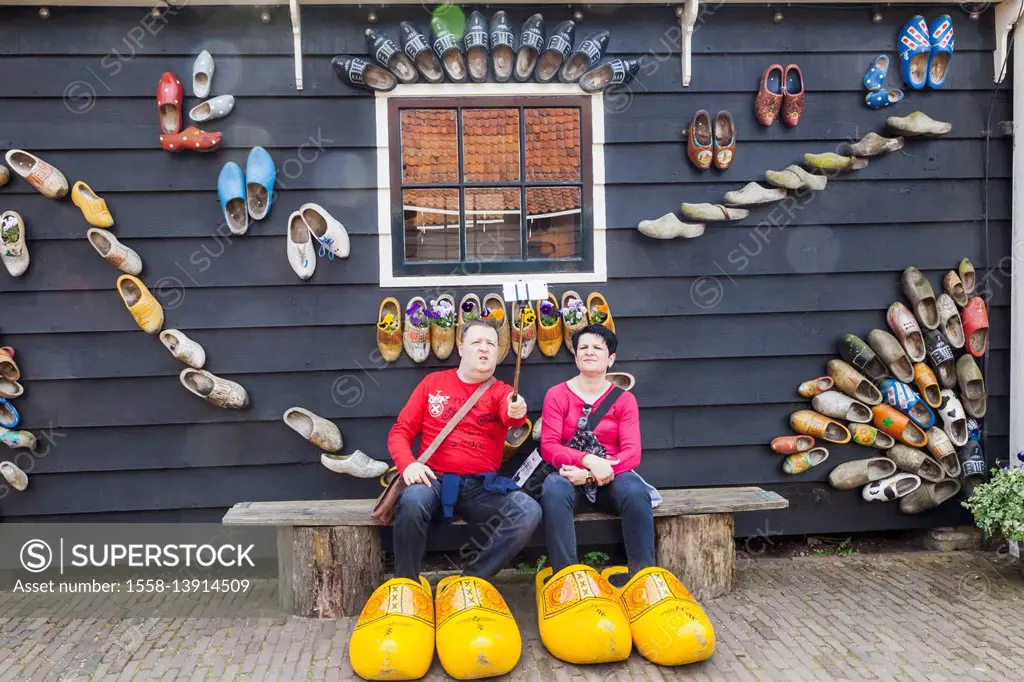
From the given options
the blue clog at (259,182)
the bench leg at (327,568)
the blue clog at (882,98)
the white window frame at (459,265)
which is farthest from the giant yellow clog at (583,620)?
the blue clog at (882,98)

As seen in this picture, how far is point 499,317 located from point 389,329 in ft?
1.61

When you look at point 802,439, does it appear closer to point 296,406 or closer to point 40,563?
point 296,406

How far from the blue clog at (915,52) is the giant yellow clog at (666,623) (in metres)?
2.59

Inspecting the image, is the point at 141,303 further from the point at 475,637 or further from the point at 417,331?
the point at 475,637

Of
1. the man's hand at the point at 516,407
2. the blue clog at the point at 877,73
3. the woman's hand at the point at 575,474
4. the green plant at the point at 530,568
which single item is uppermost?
the blue clog at the point at 877,73

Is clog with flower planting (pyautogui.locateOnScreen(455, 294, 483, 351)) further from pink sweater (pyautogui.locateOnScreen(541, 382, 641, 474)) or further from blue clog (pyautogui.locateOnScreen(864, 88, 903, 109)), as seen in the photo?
blue clog (pyautogui.locateOnScreen(864, 88, 903, 109))

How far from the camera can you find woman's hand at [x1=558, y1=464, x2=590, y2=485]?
310 cm

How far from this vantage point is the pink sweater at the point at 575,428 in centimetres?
321

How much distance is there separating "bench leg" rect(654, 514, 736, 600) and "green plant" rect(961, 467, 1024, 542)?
1124 millimetres

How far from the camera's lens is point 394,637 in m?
2.59

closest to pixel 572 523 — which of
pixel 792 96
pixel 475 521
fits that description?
pixel 475 521

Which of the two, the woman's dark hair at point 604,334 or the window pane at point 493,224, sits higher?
the window pane at point 493,224

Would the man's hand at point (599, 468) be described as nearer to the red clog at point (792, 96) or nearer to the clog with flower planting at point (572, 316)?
the clog with flower planting at point (572, 316)

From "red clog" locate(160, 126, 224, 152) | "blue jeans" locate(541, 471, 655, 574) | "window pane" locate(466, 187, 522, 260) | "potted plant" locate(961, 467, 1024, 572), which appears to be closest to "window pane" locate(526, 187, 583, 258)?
"window pane" locate(466, 187, 522, 260)
